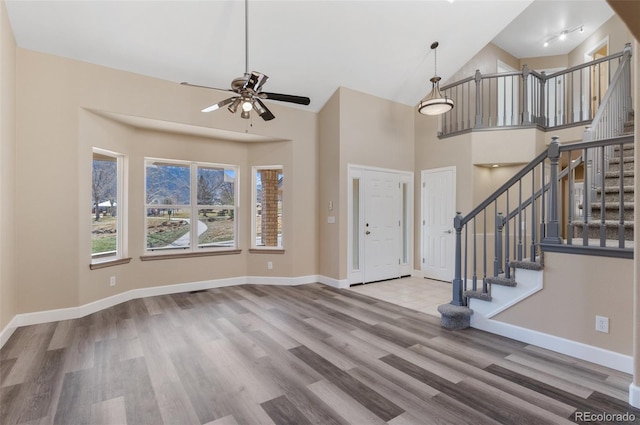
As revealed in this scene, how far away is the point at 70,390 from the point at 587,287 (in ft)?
14.0

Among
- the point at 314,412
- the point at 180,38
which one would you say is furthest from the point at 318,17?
the point at 314,412

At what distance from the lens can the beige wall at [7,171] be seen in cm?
302

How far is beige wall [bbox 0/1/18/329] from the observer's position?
3.02 metres

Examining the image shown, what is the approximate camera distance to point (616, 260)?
2.50m

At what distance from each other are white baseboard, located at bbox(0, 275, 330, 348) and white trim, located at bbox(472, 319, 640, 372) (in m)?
2.51

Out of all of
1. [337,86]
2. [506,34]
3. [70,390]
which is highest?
[506,34]

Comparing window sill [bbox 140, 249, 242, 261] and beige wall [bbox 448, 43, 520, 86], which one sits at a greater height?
beige wall [bbox 448, 43, 520, 86]

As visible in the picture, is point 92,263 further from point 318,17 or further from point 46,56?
point 318,17

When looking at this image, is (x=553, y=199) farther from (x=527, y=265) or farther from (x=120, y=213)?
(x=120, y=213)

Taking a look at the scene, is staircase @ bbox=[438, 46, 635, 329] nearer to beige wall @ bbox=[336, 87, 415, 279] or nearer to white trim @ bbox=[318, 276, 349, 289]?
white trim @ bbox=[318, 276, 349, 289]

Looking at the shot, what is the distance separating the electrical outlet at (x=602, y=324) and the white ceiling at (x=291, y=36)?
4296 millimetres

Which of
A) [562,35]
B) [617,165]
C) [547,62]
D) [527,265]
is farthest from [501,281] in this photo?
[547,62]

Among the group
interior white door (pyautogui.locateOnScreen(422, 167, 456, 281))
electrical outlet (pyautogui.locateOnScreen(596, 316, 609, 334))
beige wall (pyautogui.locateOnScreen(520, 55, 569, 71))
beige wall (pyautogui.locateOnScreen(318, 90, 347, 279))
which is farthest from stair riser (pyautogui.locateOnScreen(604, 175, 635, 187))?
beige wall (pyautogui.locateOnScreen(520, 55, 569, 71))

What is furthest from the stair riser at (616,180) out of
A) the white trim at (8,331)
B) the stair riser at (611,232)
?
the white trim at (8,331)
